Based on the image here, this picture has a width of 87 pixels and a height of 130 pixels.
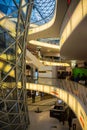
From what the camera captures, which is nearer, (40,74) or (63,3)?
(63,3)

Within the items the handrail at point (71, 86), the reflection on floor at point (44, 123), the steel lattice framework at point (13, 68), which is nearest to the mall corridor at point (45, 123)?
the reflection on floor at point (44, 123)

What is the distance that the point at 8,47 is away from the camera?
1891 cm

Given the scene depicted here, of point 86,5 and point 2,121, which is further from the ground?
point 86,5

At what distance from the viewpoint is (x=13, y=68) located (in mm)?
20281

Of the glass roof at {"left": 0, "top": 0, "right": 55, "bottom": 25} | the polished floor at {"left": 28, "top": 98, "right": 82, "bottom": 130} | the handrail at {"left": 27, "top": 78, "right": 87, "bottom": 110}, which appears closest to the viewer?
the handrail at {"left": 27, "top": 78, "right": 87, "bottom": 110}

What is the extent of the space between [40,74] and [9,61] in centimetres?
2546

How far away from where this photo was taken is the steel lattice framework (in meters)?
18.6

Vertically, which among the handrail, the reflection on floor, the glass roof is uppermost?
the glass roof

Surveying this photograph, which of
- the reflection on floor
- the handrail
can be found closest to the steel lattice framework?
the reflection on floor

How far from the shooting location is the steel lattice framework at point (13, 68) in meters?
18.6

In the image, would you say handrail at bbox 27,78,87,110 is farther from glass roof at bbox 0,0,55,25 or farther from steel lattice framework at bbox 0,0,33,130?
glass roof at bbox 0,0,55,25


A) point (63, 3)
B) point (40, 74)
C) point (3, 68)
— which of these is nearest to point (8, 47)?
point (3, 68)

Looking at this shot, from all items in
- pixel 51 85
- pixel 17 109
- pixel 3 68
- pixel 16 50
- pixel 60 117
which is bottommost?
pixel 60 117

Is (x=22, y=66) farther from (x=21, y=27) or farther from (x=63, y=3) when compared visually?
(x=63, y=3)
